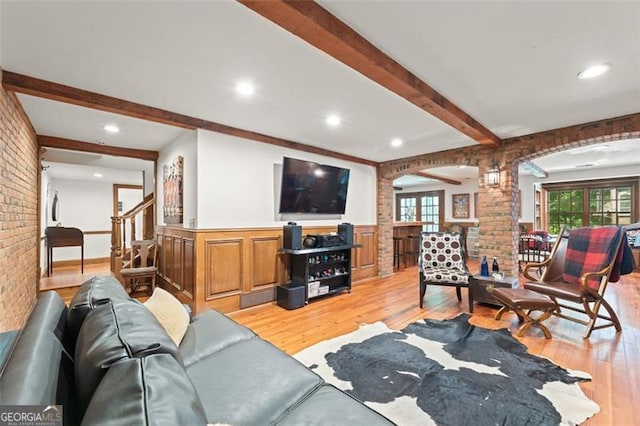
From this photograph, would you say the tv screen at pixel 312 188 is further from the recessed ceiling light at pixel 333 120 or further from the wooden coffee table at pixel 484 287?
the wooden coffee table at pixel 484 287

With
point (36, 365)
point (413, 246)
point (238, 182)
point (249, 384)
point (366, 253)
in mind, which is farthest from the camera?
point (413, 246)

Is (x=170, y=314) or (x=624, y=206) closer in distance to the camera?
(x=170, y=314)

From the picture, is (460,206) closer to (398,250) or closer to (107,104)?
(398,250)

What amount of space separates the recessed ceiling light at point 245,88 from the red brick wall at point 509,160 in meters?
3.57

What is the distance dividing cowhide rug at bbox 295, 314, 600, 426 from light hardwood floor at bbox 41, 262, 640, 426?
15cm

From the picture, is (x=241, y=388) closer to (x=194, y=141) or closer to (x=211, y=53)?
(x=211, y=53)

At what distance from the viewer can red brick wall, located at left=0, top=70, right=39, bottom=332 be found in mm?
2320

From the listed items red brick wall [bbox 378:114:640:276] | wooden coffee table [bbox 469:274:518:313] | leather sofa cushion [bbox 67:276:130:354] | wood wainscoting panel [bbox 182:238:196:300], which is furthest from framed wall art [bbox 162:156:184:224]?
red brick wall [bbox 378:114:640:276]

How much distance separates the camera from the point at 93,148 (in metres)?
4.21

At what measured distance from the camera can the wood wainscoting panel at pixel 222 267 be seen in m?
3.50

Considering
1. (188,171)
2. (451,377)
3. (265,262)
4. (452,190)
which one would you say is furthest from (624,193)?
(188,171)

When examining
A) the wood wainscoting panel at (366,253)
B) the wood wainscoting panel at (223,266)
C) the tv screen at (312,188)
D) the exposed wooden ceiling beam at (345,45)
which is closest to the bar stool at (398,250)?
the wood wainscoting panel at (366,253)

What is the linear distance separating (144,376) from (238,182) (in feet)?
10.7

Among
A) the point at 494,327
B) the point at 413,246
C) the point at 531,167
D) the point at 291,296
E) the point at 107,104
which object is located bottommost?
the point at 494,327
